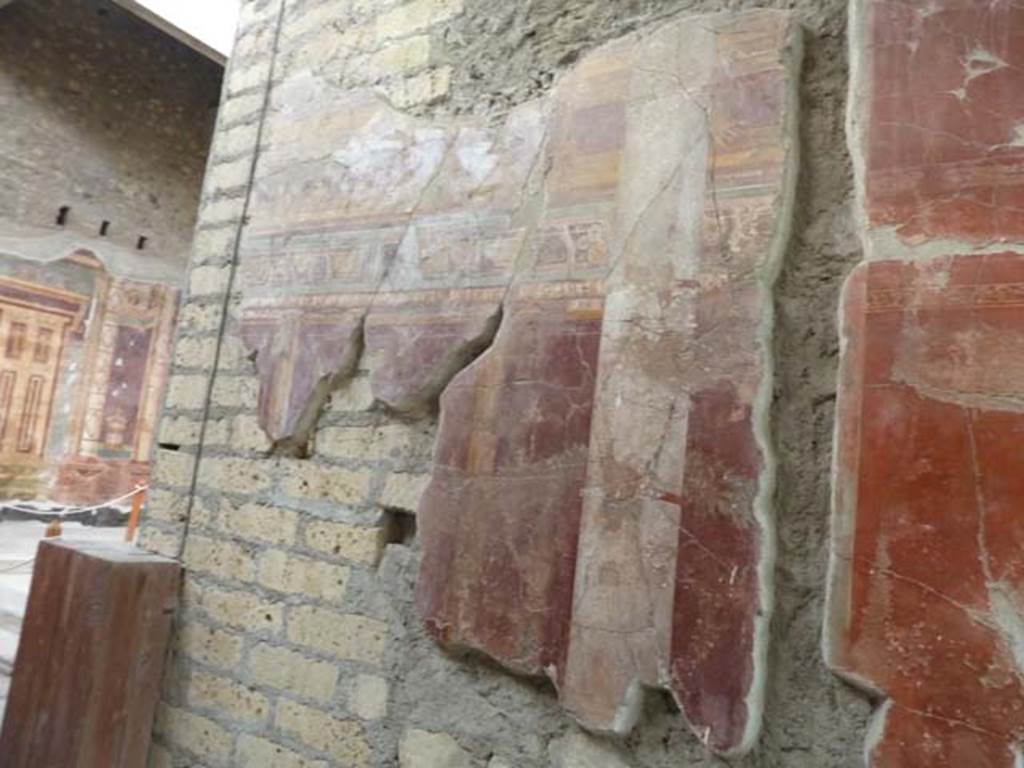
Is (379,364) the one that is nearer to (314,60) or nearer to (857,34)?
(314,60)

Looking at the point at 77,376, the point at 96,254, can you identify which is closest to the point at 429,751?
the point at 77,376

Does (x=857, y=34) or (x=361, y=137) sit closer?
(x=857, y=34)

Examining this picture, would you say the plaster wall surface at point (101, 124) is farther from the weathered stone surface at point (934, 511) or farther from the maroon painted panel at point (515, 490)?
the weathered stone surface at point (934, 511)

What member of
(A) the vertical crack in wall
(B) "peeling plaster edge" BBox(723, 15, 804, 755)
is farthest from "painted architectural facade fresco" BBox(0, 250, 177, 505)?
(B) "peeling plaster edge" BBox(723, 15, 804, 755)

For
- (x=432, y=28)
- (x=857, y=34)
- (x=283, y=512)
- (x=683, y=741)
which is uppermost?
(x=432, y=28)

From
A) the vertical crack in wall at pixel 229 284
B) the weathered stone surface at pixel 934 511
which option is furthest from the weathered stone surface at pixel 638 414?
the vertical crack in wall at pixel 229 284

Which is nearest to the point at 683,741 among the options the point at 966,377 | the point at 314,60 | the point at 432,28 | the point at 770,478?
→ the point at 770,478

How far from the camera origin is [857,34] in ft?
3.99

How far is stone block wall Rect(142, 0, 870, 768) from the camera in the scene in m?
1.18

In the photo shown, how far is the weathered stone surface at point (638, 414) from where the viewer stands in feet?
3.91

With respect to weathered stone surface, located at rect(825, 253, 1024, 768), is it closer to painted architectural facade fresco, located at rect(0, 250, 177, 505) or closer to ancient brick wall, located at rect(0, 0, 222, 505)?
painted architectural facade fresco, located at rect(0, 250, 177, 505)

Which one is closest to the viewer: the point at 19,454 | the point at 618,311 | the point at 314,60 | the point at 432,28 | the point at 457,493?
the point at 618,311

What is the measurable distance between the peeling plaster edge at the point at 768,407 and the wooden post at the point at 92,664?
159 centimetres

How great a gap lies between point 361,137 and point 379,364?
0.65 metres
